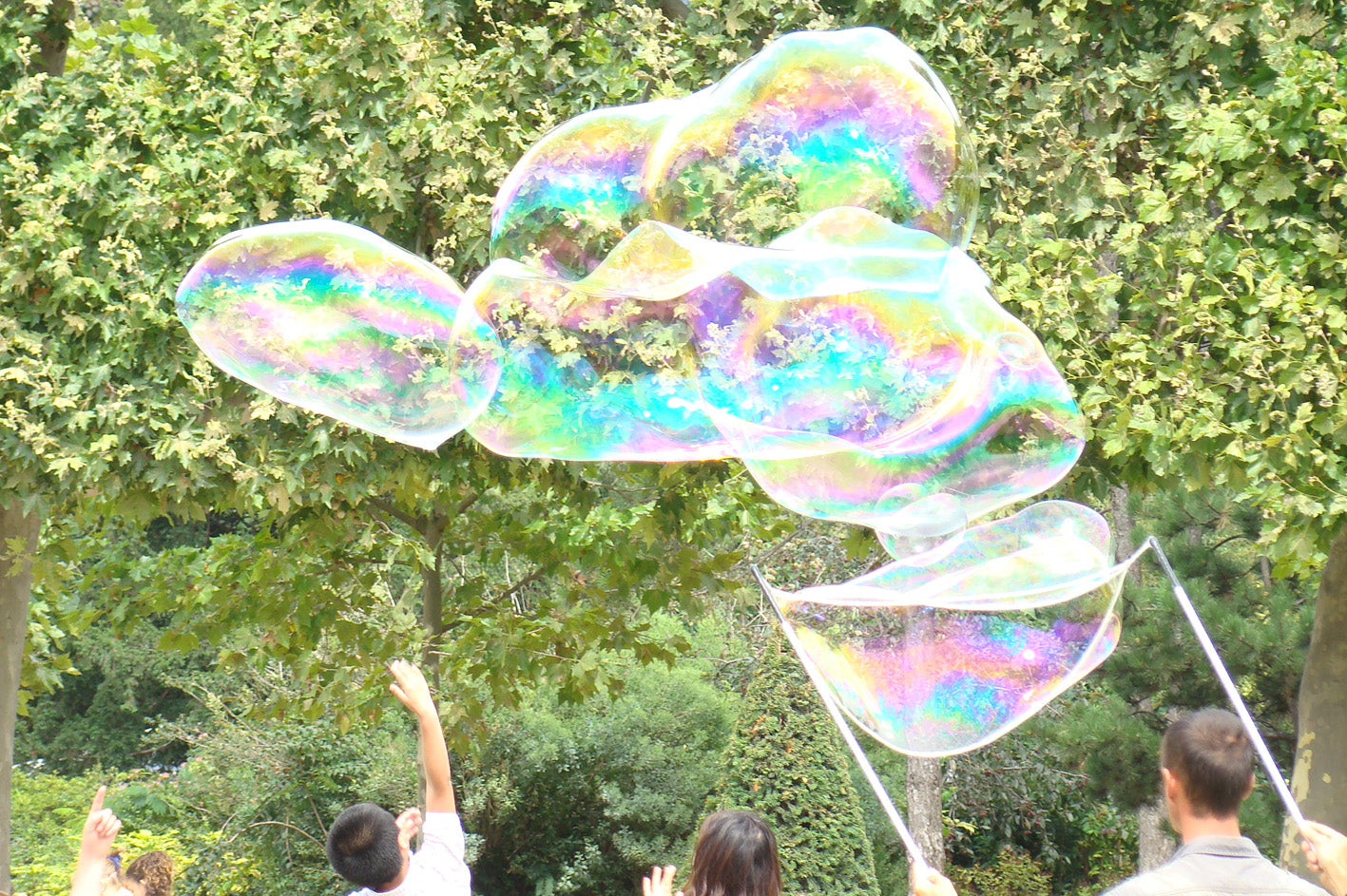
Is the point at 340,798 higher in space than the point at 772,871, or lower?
lower

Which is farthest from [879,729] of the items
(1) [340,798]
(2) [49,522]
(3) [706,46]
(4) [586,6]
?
(1) [340,798]

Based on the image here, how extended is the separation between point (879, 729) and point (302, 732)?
27.1ft

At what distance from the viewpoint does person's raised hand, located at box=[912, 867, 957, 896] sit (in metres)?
2.41

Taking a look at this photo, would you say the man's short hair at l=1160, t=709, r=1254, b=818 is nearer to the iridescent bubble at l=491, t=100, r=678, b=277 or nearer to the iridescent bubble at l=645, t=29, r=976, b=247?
the iridescent bubble at l=645, t=29, r=976, b=247

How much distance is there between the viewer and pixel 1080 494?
5.61 m

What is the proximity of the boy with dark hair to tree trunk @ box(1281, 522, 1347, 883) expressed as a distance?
141 inches

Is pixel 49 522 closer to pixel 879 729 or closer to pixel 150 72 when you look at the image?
pixel 150 72

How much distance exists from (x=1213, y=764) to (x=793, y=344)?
2.12 metres

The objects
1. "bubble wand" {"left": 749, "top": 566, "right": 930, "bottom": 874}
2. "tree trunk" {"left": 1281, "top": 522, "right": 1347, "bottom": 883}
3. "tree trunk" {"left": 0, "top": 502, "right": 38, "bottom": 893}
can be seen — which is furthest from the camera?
"tree trunk" {"left": 0, "top": 502, "right": 38, "bottom": 893}

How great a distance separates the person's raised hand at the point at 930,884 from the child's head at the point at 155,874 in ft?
7.07

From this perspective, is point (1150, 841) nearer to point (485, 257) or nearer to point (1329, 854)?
point (485, 257)

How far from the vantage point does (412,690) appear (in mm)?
3295

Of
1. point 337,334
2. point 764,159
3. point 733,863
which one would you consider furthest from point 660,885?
point 337,334

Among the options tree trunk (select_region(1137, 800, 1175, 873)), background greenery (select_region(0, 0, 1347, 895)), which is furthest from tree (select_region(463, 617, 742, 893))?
tree trunk (select_region(1137, 800, 1175, 873))
